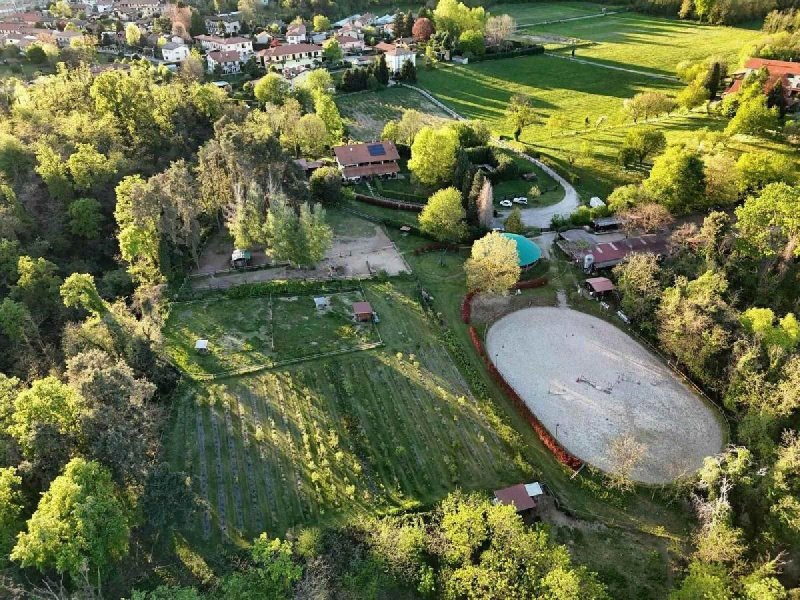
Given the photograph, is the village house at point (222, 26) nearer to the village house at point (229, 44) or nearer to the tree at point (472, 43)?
the village house at point (229, 44)

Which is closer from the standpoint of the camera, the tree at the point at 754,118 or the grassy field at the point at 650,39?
the tree at the point at 754,118

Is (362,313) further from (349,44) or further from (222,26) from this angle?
(222,26)

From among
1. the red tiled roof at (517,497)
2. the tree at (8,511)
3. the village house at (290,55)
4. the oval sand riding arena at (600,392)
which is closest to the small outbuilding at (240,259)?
the oval sand riding arena at (600,392)

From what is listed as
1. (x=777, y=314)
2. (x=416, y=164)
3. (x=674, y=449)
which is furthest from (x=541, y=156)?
(x=674, y=449)

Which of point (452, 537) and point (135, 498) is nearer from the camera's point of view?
point (452, 537)

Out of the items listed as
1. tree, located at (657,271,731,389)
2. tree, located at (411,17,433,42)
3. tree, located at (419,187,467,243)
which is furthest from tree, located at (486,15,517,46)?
tree, located at (657,271,731,389)

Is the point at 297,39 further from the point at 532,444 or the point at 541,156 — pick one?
the point at 532,444

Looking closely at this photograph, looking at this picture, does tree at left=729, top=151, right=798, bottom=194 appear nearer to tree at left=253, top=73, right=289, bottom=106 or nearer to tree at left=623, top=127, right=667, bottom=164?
tree at left=623, top=127, right=667, bottom=164
